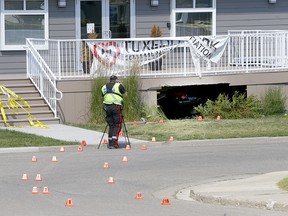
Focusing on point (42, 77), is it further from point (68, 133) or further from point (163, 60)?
point (163, 60)

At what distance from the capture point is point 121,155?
1753cm

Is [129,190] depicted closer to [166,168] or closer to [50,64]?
[166,168]

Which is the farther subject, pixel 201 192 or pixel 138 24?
pixel 138 24

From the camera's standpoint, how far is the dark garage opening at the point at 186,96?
24.5m

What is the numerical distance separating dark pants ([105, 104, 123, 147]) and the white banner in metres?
4.18

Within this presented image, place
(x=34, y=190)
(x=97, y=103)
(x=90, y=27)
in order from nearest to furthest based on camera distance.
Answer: (x=34, y=190), (x=97, y=103), (x=90, y=27)

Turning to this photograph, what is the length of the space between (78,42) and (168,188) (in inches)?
396

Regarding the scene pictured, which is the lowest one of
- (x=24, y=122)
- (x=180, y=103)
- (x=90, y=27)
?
(x=24, y=122)

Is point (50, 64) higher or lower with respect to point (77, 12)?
lower

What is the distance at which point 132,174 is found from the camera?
15.1 meters

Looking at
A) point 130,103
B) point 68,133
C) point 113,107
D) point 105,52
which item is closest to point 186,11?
point 105,52

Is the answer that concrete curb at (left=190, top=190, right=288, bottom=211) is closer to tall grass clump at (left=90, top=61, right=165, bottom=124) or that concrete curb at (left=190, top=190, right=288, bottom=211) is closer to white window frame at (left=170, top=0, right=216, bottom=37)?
tall grass clump at (left=90, top=61, right=165, bottom=124)

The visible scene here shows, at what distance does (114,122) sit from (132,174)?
3326mm

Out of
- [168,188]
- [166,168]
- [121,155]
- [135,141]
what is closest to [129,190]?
[168,188]
